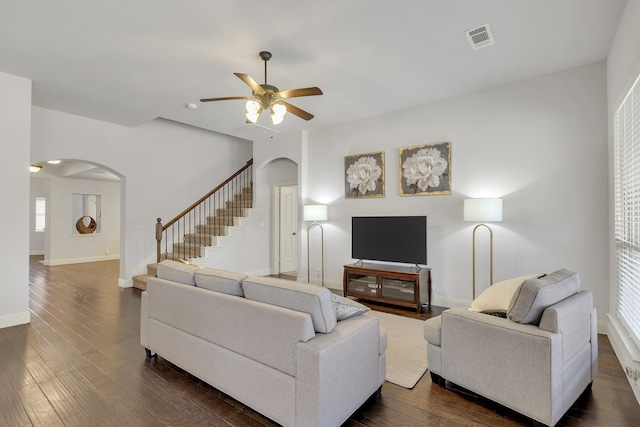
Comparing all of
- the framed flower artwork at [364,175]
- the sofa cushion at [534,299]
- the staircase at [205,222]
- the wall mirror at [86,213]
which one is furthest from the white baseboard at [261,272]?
the wall mirror at [86,213]

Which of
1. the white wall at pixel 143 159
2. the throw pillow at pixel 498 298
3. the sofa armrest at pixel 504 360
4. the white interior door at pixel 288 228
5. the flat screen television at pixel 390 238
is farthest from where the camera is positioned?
the white interior door at pixel 288 228

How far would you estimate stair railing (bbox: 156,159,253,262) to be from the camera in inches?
254

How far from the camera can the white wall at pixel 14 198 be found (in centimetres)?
380

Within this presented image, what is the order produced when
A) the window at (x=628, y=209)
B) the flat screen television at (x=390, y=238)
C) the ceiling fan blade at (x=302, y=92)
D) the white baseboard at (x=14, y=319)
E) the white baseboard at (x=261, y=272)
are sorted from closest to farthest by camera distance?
the window at (x=628, y=209)
the ceiling fan blade at (x=302, y=92)
the white baseboard at (x=14, y=319)
the flat screen television at (x=390, y=238)
the white baseboard at (x=261, y=272)

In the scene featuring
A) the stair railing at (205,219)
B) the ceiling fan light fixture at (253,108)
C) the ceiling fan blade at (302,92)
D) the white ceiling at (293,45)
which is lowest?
the stair railing at (205,219)

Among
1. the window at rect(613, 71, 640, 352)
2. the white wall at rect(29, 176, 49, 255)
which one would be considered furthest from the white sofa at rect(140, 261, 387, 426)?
the white wall at rect(29, 176, 49, 255)

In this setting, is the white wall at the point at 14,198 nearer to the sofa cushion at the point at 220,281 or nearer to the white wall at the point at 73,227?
the sofa cushion at the point at 220,281

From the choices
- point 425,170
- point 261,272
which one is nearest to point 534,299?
point 425,170

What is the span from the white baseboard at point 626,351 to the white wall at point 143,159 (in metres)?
6.87

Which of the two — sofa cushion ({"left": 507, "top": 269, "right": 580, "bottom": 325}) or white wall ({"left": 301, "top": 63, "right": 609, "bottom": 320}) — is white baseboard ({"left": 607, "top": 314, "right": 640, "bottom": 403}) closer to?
white wall ({"left": 301, "top": 63, "right": 609, "bottom": 320})

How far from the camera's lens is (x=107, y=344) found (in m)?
3.25

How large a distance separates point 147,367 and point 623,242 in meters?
4.39

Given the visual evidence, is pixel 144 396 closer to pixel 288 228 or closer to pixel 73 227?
pixel 288 228

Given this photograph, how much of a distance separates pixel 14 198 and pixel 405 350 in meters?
4.81
